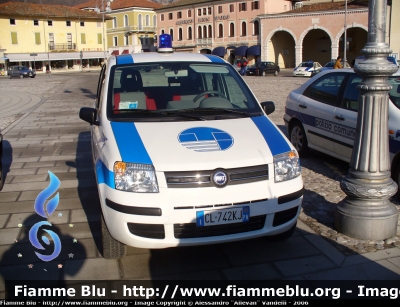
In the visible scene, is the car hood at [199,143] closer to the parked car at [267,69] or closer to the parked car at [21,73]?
the parked car at [267,69]

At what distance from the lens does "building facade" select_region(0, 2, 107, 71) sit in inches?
2837

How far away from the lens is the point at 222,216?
3887 millimetres

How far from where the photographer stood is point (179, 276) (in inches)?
160

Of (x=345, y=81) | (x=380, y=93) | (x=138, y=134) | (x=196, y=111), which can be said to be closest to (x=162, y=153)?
(x=138, y=134)

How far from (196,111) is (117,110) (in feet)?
2.61

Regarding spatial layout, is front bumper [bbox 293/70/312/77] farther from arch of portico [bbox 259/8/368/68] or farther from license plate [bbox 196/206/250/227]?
license plate [bbox 196/206/250/227]

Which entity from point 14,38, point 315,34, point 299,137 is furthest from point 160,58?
point 14,38

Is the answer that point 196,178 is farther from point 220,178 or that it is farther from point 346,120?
point 346,120

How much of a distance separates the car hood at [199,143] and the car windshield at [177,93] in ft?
0.76

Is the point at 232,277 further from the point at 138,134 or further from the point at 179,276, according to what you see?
the point at 138,134

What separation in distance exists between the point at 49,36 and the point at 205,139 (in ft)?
258

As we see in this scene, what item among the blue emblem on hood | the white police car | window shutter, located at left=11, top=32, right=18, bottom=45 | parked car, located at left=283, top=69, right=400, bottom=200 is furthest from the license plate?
window shutter, located at left=11, top=32, right=18, bottom=45

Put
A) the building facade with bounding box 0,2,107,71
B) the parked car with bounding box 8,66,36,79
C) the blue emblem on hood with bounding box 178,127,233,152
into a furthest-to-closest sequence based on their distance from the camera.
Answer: the building facade with bounding box 0,2,107,71
the parked car with bounding box 8,66,36,79
the blue emblem on hood with bounding box 178,127,233,152

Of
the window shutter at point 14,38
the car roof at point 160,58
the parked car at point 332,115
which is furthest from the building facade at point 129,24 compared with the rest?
the car roof at point 160,58
